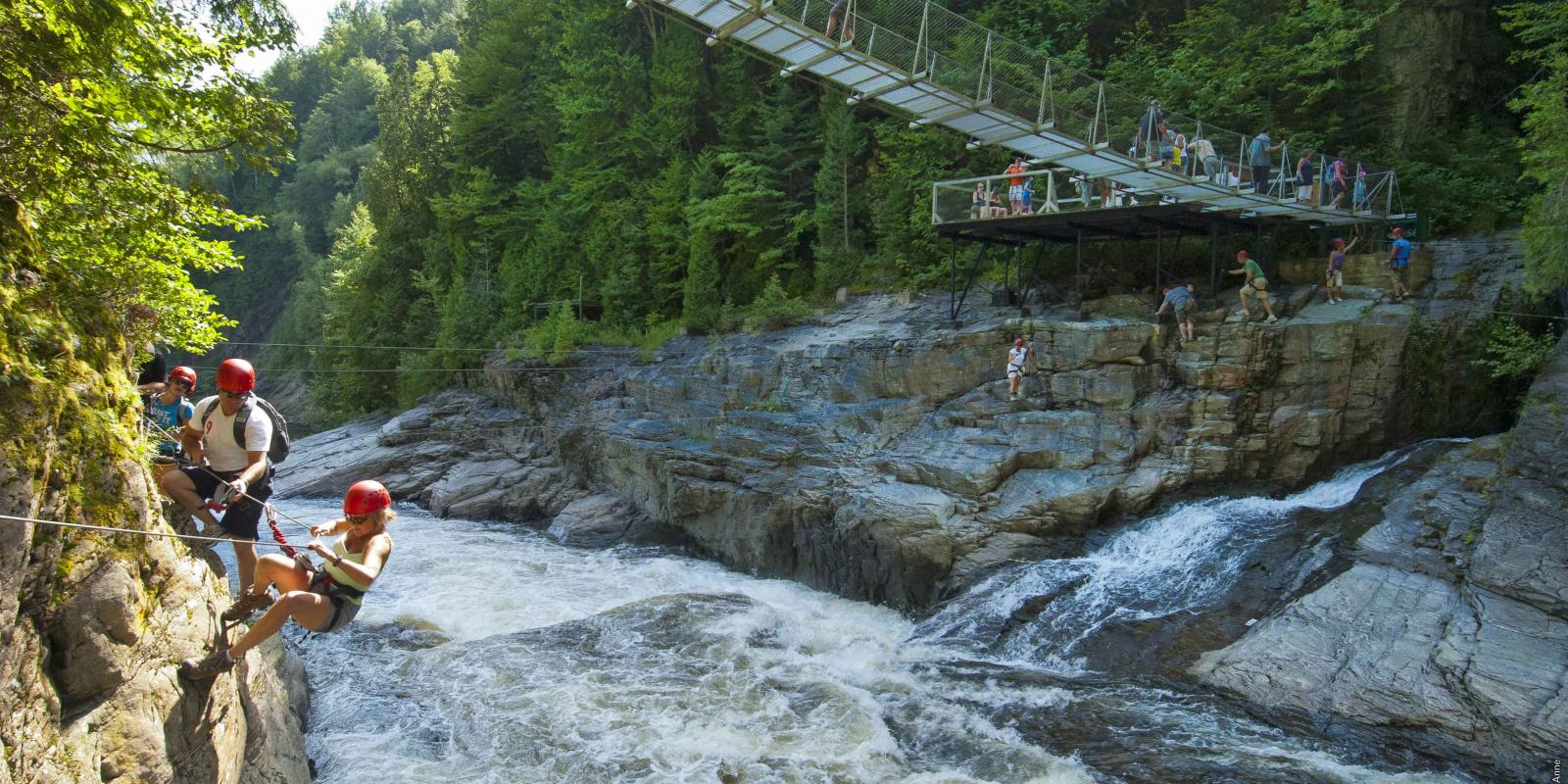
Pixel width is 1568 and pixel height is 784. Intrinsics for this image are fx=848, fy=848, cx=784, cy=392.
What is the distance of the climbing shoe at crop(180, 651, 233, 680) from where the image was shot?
18.1 ft

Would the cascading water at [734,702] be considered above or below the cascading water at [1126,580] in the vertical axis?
below

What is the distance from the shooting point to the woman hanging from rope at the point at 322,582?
18.2ft

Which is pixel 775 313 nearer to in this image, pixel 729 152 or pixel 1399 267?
pixel 729 152

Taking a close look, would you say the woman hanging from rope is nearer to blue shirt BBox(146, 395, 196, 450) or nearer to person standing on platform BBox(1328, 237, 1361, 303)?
blue shirt BBox(146, 395, 196, 450)

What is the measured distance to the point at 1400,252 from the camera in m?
15.0

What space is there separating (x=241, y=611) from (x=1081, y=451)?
12667 millimetres

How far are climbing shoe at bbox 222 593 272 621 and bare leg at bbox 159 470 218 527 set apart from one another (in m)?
0.73

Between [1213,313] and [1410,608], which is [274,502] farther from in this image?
[1410,608]

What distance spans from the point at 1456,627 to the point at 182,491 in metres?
12.7

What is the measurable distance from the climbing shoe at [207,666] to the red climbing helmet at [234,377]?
1815mm

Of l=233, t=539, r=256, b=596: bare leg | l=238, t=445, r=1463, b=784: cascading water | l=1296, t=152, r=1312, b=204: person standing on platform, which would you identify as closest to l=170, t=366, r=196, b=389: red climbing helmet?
l=233, t=539, r=256, b=596: bare leg

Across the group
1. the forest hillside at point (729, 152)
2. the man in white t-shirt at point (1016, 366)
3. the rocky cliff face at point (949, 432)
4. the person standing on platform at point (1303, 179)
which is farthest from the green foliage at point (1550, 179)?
the man in white t-shirt at point (1016, 366)

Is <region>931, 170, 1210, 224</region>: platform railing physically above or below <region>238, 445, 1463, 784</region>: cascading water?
above

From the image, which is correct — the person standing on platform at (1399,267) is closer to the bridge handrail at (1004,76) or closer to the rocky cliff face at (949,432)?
the rocky cliff face at (949,432)
